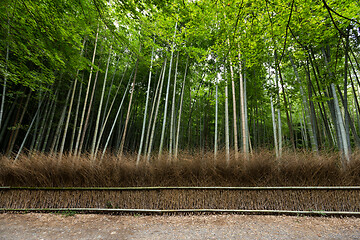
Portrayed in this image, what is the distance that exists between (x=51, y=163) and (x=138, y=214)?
1831 millimetres

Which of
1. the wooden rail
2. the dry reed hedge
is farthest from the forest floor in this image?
the dry reed hedge

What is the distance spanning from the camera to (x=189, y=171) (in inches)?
105

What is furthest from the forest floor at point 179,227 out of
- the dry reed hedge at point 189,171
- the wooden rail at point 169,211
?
the dry reed hedge at point 189,171

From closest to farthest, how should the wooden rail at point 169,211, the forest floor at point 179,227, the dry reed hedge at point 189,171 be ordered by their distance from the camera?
1. the forest floor at point 179,227
2. the wooden rail at point 169,211
3. the dry reed hedge at point 189,171

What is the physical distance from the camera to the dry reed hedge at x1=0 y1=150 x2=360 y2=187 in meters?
2.45

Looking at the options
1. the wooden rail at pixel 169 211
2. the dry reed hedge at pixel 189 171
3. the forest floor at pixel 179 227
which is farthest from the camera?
the dry reed hedge at pixel 189 171

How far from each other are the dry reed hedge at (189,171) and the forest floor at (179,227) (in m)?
0.49

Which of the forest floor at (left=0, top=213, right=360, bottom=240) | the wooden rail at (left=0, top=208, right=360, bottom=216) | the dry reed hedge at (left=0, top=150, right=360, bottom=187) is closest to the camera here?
the forest floor at (left=0, top=213, right=360, bottom=240)

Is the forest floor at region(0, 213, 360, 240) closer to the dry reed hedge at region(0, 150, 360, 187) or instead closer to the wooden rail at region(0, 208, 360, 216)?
the wooden rail at region(0, 208, 360, 216)

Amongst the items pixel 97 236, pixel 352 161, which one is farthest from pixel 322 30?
pixel 97 236

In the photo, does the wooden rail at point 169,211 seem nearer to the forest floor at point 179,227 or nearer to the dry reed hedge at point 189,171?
the forest floor at point 179,227

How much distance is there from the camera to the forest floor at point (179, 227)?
1.86m

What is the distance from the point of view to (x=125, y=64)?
6379mm

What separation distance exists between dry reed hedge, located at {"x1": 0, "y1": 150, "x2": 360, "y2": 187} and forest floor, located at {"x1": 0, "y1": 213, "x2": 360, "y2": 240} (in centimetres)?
49
